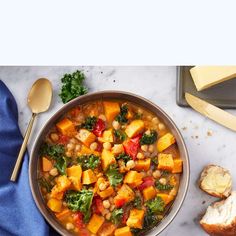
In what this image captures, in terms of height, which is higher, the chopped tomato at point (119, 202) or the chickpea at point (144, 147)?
the chickpea at point (144, 147)

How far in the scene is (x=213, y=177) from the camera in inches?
117

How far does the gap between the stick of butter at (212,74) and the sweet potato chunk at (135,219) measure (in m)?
0.68

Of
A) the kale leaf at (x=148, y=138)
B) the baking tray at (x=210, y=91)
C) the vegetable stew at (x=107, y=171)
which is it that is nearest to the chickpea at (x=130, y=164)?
the vegetable stew at (x=107, y=171)

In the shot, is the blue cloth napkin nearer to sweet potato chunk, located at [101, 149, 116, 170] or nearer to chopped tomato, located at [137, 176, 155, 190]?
sweet potato chunk, located at [101, 149, 116, 170]

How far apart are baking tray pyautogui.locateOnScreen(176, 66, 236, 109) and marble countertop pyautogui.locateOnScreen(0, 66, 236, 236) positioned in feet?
0.16

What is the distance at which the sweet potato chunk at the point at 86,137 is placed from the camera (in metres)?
2.84

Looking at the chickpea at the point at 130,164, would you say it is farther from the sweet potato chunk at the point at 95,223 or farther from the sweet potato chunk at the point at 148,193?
the sweet potato chunk at the point at 95,223

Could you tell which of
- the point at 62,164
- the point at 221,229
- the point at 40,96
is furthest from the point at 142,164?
the point at 40,96

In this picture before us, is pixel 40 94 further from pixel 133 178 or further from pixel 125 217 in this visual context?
pixel 125 217

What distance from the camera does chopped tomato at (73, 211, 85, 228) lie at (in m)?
2.83

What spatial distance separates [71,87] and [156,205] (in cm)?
70

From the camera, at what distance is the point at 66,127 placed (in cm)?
286

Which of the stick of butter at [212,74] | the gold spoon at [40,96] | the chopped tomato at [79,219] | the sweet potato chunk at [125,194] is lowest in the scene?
the chopped tomato at [79,219]
